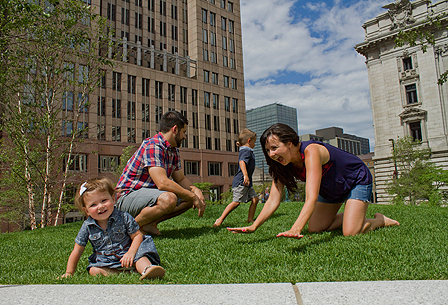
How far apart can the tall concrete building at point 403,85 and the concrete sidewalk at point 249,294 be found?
39926mm

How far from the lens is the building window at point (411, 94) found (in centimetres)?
4062

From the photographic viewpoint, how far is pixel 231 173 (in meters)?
52.5

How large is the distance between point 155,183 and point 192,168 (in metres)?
43.3

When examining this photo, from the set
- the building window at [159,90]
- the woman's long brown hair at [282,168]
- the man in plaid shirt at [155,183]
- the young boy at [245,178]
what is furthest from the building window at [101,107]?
the woman's long brown hair at [282,168]

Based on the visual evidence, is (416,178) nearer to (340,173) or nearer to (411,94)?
(411,94)

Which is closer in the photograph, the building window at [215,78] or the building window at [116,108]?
the building window at [116,108]

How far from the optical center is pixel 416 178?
31.7m

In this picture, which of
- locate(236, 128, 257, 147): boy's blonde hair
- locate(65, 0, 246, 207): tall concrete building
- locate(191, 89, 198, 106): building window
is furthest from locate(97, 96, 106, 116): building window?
locate(236, 128, 257, 147): boy's blonde hair

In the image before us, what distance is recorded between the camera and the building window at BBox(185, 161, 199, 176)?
47344mm

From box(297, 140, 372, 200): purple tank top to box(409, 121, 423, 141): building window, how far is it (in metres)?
41.7

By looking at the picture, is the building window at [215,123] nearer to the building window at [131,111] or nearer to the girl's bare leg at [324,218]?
the building window at [131,111]

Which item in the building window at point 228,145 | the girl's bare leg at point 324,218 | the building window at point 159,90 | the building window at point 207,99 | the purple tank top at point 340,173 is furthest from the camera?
the building window at point 228,145

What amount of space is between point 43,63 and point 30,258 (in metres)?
10.1

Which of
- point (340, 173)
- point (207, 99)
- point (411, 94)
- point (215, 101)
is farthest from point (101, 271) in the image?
point (215, 101)
